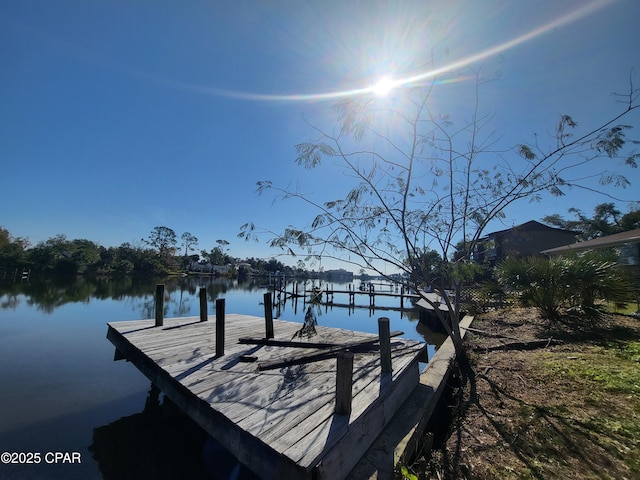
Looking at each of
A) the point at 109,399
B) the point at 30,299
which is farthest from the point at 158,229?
the point at 109,399

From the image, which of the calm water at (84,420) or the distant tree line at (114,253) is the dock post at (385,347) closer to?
the calm water at (84,420)

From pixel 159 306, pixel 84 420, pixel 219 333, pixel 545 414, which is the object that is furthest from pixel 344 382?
pixel 159 306

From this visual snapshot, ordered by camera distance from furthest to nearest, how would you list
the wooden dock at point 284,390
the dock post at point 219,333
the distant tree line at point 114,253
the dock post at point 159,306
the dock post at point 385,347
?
1. the distant tree line at point 114,253
2. the dock post at point 159,306
3. the dock post at point 219,333
4. the dock post at point 385,347
5. the wooden dock at point 284,390

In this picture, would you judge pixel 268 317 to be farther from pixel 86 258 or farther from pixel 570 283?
pixel 86 258

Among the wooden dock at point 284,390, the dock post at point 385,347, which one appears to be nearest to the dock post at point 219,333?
the wooden dock at point 284,390

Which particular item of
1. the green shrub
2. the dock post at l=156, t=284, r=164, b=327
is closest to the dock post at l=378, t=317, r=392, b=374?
the dock post at l=156, t=284, r=164, b=327

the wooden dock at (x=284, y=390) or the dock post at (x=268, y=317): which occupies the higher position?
the dock post at (x=268, y=317)

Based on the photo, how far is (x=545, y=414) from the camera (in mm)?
3816

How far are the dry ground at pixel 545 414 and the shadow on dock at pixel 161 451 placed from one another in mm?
3301

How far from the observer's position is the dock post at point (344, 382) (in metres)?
3.16

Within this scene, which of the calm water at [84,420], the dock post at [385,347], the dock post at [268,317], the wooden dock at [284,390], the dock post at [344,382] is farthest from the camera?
the dock post at [268,317]

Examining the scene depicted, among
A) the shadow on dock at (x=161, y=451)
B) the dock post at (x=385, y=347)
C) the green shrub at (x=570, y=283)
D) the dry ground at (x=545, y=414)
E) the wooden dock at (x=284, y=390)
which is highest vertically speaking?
the green shrub at (x=570, y=283)

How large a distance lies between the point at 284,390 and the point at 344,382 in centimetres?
131

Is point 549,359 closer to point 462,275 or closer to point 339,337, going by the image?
point 462,275
